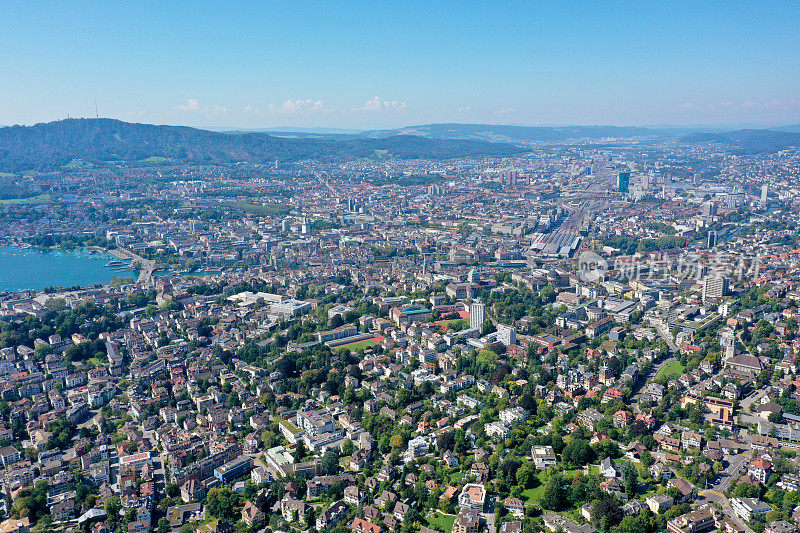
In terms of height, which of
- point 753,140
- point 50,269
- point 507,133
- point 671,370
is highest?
point 507,133

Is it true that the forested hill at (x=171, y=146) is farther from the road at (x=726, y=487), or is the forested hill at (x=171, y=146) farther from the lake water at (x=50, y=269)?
the road at (x=726, y=487)

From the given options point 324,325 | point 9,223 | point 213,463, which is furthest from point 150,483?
point 9,223

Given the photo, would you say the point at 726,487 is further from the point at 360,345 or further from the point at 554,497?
the point at 360,345

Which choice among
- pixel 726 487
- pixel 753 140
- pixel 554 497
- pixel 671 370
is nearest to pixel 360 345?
pixel 671 370

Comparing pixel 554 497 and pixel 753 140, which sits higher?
pixel 753 140

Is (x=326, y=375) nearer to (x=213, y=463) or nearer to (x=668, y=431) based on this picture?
(x=213, y=463)

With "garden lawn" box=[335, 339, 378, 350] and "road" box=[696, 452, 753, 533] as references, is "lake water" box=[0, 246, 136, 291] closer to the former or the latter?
"garden lawn" box=[335, 339, 378, 350]

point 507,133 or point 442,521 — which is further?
point 507,133

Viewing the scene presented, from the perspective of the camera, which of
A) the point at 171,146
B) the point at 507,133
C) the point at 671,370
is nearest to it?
the point at 671,370

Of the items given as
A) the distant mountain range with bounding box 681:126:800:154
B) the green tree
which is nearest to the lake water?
the green tree
